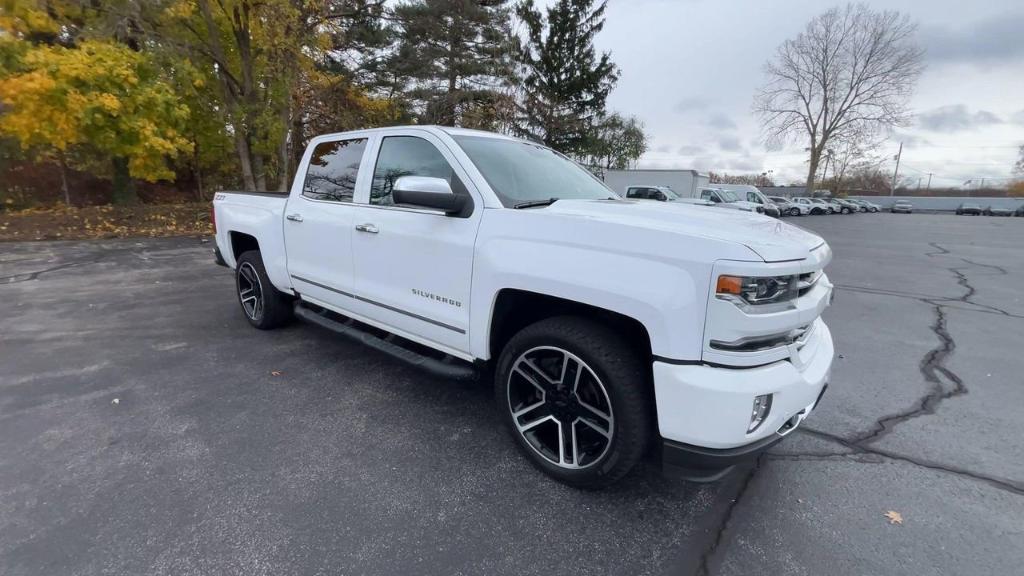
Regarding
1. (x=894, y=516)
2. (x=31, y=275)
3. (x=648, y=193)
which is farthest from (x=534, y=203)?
(x=648, y=193)

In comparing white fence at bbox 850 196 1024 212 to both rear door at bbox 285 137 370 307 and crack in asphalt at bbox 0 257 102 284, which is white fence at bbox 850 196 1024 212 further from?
crack in asphalt at bbox 0 257 102 284

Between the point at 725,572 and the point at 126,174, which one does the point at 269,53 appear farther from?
the point at 725,572

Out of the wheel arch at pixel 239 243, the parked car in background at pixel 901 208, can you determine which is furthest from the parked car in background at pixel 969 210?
the wheel arch at pixel 239 243

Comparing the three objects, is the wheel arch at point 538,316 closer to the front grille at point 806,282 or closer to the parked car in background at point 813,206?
the front grille at point 806,282

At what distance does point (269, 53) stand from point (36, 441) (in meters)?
14.2

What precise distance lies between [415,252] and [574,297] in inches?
48.4

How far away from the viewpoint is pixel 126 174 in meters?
14.9

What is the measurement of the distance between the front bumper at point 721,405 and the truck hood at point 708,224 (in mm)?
505

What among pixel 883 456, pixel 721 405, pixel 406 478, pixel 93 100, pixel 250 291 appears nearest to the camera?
pixel 721 405

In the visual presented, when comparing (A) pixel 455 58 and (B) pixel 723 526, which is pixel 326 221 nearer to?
(B) pixel 723 526

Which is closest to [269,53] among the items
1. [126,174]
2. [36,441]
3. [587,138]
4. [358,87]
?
[358,87]

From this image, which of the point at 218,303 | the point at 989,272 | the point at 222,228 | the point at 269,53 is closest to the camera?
the point at 222,228

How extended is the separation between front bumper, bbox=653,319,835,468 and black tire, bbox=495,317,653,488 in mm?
148

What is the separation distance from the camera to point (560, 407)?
2.50 metres
